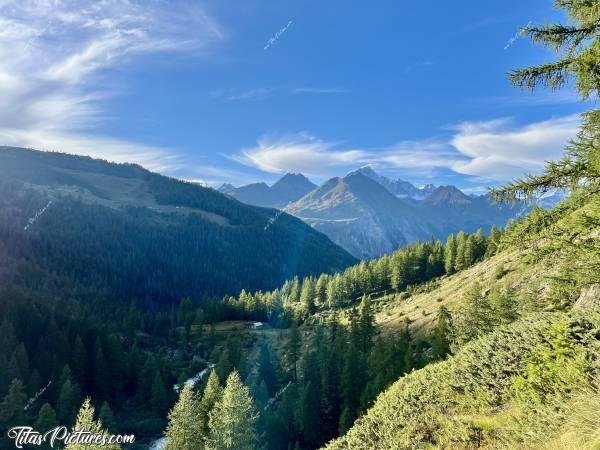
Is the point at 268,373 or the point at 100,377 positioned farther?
the point at 100,377

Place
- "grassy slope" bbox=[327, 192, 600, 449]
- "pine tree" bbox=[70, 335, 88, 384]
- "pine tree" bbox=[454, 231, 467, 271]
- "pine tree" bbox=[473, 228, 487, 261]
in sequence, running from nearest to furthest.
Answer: "grassy slope" bbox=[327, 192, 600, 449] → "pine tree" bbox=[70, 335, 88, 384] → "pine tree" bbox=[454, 231, 467, 271] → "pine tree" bbox=[473, 228, 487, 261]

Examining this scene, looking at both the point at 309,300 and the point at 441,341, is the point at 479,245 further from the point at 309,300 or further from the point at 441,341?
the point at 441,341

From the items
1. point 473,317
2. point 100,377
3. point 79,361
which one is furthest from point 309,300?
point 473,317

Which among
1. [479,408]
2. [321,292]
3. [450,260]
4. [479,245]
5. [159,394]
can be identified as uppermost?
[479,245]

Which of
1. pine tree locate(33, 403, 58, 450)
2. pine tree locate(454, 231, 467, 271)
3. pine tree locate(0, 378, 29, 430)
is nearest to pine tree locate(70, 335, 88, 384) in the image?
pine tree locate(0, 378, 29, 430)

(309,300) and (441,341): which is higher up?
(441,341)

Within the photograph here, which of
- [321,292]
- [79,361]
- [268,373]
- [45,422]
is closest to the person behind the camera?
[45,422]

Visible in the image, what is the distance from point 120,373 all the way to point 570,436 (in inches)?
3594

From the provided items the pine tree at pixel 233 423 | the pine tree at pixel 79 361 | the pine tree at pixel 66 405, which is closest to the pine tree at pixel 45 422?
the pine tree at pixel 66 405

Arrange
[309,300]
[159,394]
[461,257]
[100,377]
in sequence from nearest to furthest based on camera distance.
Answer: [159,394]
[100,377]
[461,257]
[309,300]

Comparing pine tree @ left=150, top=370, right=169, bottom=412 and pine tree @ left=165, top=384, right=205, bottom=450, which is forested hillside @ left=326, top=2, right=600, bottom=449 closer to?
pine tree @ left=165, top=384, right=205, bottom=450

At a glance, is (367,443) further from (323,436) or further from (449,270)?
(449,270)

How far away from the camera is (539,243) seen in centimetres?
1305

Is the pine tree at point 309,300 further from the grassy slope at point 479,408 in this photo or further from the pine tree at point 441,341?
the grassy slope at point 479,408
